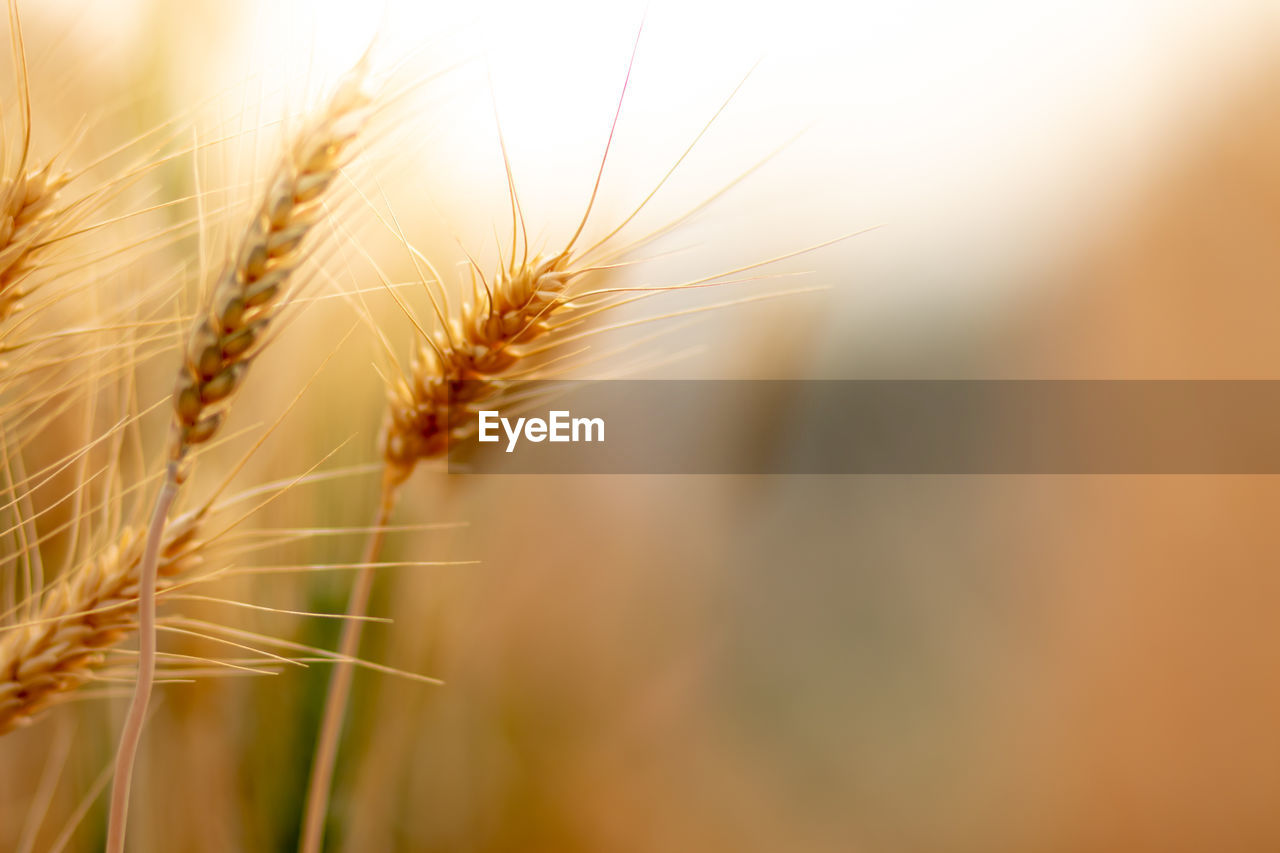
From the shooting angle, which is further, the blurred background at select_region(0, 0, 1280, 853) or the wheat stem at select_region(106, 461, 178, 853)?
the blurred background at select_region(0, 0, 1280, 853)

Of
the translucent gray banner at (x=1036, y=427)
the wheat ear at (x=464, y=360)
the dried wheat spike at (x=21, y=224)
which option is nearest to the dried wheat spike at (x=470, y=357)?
the wheat ear at (x=464, y=360)

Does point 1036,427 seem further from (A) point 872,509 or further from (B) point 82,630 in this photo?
(B) point 82,630

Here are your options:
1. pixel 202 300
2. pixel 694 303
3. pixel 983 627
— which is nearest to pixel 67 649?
pixel 202 300

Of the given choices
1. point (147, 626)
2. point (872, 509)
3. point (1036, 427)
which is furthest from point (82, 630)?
point (1036, 427)

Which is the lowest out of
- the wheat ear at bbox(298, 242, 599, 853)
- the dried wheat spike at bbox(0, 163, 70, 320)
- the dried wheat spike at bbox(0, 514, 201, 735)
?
the dried wheat spike at bbox(0, 514, 201, 735)

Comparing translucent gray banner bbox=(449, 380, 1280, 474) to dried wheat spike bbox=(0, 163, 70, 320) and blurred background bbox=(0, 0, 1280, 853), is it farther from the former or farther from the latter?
dried wheat spike bbox=(0, 163, 70, 320)

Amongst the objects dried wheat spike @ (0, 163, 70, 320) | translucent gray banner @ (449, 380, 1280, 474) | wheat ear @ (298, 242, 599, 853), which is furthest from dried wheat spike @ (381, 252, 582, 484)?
translucent gray banner @ (449, 380, 1280, 474)

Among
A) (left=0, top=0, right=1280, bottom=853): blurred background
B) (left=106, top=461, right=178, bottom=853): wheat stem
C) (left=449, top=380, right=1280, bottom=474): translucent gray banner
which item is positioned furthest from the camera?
(left=449, top=380, right=1280, bottom=474): translucent gray banner

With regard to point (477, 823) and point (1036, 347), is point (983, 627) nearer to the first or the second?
point (1036, 347)
